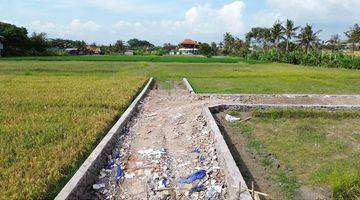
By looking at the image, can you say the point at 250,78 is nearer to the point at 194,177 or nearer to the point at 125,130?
the point at 125,130

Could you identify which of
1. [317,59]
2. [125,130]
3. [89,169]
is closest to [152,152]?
[89,169]

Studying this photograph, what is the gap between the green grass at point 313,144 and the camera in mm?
5926

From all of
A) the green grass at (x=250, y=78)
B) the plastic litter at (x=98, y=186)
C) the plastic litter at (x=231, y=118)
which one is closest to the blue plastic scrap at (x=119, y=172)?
the plastic litter at (x=98, y=186)

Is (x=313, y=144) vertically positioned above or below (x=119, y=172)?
above

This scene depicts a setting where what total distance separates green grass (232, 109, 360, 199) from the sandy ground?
98 cm

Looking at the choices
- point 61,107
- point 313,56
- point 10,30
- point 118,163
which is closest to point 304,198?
point 118,163

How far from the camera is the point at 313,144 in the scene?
825 centimetres

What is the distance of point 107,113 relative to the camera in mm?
10719

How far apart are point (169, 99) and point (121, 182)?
9.47 metres

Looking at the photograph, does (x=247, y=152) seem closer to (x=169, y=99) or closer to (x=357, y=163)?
(x=357, y=163)

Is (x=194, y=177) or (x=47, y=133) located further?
A: (x=47, y=133)

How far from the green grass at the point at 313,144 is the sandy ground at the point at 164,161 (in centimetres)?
98

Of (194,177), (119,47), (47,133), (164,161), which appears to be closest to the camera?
(194,177)

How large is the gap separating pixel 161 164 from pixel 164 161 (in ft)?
0.64
